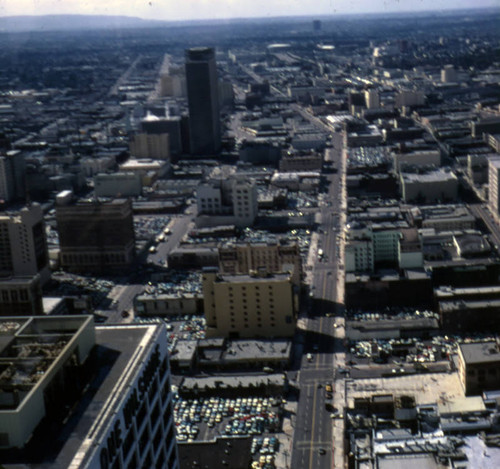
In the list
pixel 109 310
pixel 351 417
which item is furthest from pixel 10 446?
pixel 109 310

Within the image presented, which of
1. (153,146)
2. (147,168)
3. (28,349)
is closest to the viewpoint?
(28,349)

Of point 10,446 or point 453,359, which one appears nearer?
point 10,446

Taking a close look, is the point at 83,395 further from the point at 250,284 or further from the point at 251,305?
the point at 251,305

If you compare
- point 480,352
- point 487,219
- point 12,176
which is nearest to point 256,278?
point 480,352

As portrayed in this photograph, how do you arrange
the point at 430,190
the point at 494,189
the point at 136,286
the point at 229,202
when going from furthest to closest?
1. the point at 430,190
2. the point at 229,202
3. the point at 494,189
4. the point at 136,286

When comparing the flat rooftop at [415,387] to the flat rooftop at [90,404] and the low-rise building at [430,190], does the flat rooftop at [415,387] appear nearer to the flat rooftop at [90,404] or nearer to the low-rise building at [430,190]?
the flat rooftop at [90,404]

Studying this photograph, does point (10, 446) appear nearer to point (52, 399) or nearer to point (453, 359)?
point (52, 399)

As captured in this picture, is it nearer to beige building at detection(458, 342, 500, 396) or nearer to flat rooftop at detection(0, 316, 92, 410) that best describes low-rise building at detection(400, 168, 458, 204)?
beige building at detection(458, 342, 500, 396)

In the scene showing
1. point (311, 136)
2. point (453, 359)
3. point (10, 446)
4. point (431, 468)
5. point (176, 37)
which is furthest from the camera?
point (176, 37)
